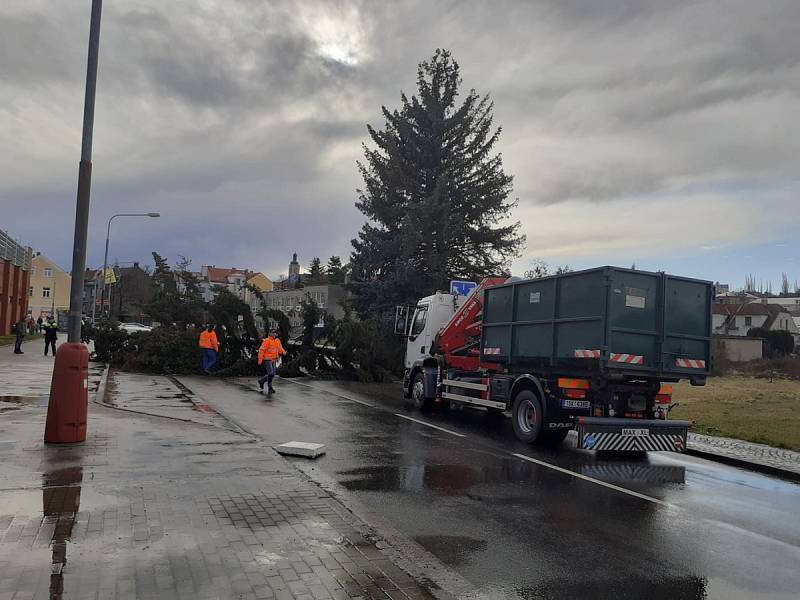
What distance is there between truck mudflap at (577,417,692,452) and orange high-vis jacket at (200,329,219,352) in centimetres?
1582

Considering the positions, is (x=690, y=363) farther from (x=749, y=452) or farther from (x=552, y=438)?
(x=552, y=438)

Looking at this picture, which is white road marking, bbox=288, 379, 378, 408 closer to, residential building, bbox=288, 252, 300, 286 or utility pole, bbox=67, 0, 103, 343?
utility pole, bbox=67, 0, 103, 343

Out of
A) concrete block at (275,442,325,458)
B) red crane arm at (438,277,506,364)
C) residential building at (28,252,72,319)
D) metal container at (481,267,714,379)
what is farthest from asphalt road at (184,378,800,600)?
residential building at (28,252,72,319)

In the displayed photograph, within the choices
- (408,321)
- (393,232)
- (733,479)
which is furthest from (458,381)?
(393,232)

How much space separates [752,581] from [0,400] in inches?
520

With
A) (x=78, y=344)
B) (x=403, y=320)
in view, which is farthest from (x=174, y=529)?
(x=403, y=320)

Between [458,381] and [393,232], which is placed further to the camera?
[393,232]

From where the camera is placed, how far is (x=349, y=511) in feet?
20.1

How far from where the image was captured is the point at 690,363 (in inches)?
432

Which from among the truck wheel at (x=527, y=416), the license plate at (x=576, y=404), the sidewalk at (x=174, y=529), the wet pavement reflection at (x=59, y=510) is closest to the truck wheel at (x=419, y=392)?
the truck wheel at (x=527, y=416)

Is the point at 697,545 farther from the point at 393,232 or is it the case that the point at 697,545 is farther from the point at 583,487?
the point at 393,232

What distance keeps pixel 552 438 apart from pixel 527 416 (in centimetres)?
58

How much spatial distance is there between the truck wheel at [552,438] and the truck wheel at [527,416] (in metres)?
0.13

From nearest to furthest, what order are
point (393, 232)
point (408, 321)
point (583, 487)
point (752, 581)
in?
point (752, 581)
point (583, 487)
point (408, 321)
point (393, 232)
